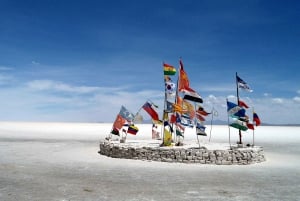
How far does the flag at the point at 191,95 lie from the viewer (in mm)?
21336

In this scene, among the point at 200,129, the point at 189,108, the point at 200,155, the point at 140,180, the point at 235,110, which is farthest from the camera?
the point at 200,129

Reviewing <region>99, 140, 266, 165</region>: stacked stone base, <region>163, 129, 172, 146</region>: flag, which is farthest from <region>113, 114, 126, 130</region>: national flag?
<region>163, 129, 172, 146</region>: flag

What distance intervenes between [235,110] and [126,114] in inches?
318

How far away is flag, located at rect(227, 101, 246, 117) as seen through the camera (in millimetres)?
21438

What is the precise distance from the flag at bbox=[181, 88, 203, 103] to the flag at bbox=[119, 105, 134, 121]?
18.2 ft

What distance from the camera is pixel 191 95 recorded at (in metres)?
21.6

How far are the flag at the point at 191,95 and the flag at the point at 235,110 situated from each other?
5.83ft

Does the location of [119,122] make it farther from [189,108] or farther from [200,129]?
[200,129]

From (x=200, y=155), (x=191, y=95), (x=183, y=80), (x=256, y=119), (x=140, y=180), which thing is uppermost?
(x=183, y=80)

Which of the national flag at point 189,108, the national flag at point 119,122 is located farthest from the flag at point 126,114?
the national flag at point 189,108

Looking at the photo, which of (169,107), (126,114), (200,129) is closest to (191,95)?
(169,107)

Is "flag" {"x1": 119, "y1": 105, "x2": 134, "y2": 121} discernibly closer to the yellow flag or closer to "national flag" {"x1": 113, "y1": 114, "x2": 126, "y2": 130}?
"national flag" {"x1": 113, "y1": 114, "x2": 126, "y2": 130}

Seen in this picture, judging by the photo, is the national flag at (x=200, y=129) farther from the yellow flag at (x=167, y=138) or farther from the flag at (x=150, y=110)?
the flag at (x=150, y=110)

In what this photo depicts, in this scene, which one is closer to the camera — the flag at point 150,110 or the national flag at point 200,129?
the national flag at point 200,129
